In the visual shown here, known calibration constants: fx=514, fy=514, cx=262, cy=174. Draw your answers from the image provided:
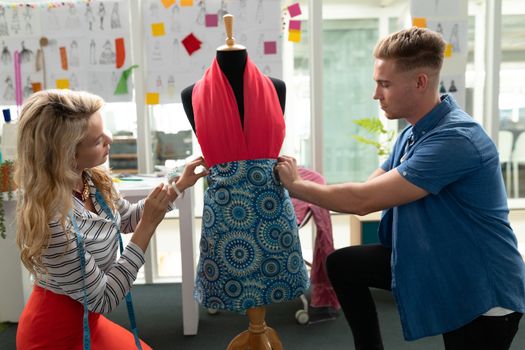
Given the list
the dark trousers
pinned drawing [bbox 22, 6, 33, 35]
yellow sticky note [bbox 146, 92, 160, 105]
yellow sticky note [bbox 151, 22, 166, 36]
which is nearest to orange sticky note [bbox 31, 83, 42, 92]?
pinned drawing [bbox 22, 6, 33, 35]

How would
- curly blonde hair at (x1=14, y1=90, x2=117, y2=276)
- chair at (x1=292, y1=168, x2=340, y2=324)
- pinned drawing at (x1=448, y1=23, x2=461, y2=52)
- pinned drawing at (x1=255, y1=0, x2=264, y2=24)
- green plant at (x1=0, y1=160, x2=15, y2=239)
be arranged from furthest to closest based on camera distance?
1. pinned drawing at (x1=448, y1=23, x2=461, y2=52)
2. pinned drawing at (x1=255, y1=0, x2=264, y2=24)
3. chair at (x1=292, y1=168, x2=340, y2=324)
4. green plant at (x1=0, y1=160, x2=15, y2=239)
5. curly blonde hair at (x1=14, y1=90, x2=117, y2=276)

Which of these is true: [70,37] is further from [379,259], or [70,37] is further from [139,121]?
[379,259]

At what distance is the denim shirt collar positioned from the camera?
1.64 meters

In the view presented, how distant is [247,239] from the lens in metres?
1.66

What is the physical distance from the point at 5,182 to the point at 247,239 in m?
1.46

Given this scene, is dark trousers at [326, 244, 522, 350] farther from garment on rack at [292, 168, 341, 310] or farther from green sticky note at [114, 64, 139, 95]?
green sticky note at [114, 64, 139, 95]

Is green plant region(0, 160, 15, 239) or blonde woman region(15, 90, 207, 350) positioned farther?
green plant region(0, 160, 15, 239)

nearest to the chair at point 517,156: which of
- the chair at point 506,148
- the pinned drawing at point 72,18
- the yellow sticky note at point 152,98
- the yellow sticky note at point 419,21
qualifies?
the chair at point 506,148

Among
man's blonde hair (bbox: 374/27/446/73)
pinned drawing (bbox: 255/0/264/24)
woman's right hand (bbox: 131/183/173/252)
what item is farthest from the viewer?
pinned drawing (bbox: 255/0/264/24)

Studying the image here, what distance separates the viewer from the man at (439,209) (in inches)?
60.4

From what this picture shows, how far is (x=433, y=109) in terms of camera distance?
1.65 metres

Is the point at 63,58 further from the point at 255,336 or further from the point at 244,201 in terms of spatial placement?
the point at 255,336

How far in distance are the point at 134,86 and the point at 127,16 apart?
1.38 ft

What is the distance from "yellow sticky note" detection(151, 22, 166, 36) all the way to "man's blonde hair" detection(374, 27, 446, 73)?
1.84 metres
